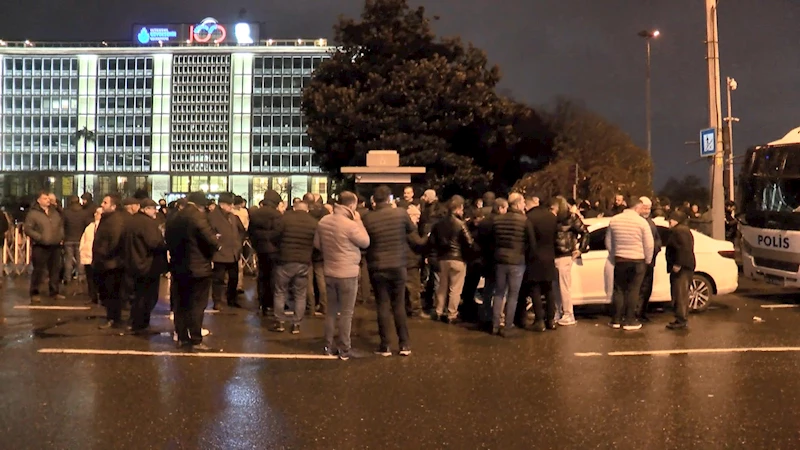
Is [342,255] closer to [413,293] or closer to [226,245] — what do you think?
[413,293]

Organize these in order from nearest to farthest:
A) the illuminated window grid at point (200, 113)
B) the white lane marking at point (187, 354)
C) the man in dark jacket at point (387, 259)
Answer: the man in dark jacket at point (387, 259) → the white lane marking at point (187, 354) → the illuminated window grid at point (200, 113)

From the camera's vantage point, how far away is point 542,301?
404 inches

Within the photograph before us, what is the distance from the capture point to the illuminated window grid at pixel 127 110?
3639 inches

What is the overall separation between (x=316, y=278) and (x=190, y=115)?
281ft

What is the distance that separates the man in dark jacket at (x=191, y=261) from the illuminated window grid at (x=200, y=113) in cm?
8493

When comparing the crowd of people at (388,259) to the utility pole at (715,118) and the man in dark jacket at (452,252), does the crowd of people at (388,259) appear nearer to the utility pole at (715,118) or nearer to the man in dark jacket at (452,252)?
the man in dark jacket at (452,252)

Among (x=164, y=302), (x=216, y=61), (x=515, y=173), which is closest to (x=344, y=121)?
(x=515, y=173)

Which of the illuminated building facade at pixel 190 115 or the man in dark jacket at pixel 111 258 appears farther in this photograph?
the illuminated building facade at pixel 190 115

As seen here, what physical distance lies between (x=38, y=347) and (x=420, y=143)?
1683 centimetres

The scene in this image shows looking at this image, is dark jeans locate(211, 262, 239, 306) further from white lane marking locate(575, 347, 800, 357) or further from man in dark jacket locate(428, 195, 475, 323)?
white lane marking locate(575, 347, 800, 357)

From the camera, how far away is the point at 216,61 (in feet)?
299

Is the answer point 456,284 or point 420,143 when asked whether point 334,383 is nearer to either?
point 456,284

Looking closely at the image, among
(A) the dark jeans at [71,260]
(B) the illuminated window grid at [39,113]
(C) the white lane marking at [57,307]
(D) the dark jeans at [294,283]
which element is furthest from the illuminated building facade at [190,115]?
(D) the dark jeans at [294,283]

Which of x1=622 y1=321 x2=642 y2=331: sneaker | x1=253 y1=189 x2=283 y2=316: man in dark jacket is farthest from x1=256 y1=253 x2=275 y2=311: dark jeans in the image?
x1=622 y1=321 x2=642 y2=331: sneaker
